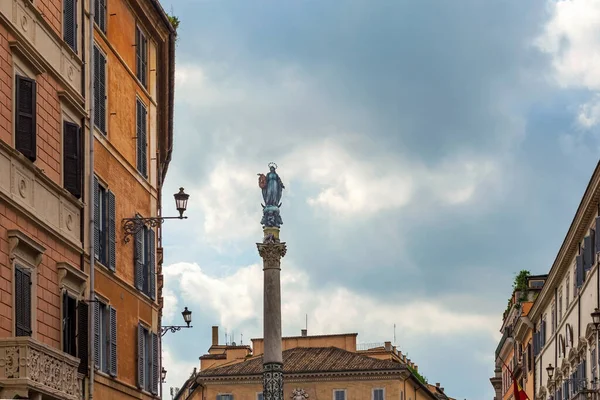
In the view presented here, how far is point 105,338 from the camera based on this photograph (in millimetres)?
33406

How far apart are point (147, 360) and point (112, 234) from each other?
5.16 m

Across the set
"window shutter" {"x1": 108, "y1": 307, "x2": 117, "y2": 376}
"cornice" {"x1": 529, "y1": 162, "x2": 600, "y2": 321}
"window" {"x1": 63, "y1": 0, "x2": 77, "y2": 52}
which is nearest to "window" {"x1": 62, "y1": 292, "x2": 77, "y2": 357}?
"window shutter" {"x1": 108, "y1": 307, "x2": 117, "y2": 376}

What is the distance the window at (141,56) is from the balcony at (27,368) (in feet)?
46.6

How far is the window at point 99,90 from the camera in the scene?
109 ft

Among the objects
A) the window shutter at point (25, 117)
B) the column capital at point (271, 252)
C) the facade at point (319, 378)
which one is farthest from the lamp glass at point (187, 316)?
the facade at point (319, 378)

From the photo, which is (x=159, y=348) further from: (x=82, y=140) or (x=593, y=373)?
(x=593, y=373)

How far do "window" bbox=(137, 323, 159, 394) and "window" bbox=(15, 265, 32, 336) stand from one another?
10222mm

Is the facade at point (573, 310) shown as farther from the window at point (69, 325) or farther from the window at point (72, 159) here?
the window at point (69, 325)

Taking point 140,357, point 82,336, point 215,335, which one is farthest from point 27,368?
point 215,335

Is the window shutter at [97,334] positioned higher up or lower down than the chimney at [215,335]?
lower down

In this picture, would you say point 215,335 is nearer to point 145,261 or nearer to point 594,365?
point 594,365

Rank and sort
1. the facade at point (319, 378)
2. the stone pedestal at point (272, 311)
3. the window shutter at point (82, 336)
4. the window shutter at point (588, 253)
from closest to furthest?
the window shutter at point (82, 336)
the window shutter at point (588, 253)
the stone pedestal at point (272, 311)
the facade at point (319, 378)

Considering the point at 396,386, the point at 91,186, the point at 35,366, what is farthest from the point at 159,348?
the point at 396,386

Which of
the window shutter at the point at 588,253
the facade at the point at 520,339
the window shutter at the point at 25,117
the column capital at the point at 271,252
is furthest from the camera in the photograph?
the facade at the point at 520,339
